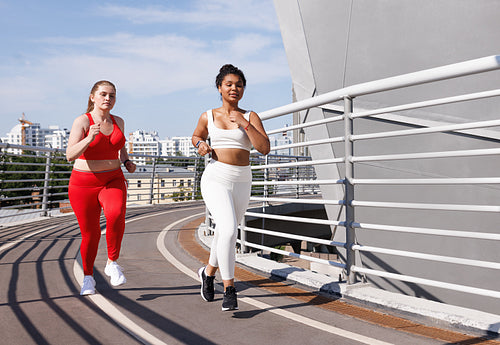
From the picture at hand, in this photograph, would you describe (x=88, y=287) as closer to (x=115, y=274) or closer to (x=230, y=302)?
(x=115, y=274)

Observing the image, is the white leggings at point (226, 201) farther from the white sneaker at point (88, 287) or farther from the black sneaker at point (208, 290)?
the white sneaker at point (88, 287)

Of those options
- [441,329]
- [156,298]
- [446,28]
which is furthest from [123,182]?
[446,28]

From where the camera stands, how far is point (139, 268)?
18.1 feet

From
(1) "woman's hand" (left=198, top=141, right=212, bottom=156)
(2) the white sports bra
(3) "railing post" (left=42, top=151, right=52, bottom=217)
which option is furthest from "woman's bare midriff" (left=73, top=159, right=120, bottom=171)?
(3) "railing post" (left=42, top=151, right=52, bottom=217)

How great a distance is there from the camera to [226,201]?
3814 mm

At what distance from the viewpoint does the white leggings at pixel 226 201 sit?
3.80 metres

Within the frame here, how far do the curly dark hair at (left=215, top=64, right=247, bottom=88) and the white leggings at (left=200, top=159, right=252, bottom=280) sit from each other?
70 cm

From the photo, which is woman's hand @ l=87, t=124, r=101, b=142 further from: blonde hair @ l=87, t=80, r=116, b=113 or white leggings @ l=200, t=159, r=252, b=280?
white leggings @ l=200, t=159, r=252, b=280

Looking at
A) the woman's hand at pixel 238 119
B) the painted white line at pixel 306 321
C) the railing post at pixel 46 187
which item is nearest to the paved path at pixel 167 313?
the painted white line at pixel 306 321

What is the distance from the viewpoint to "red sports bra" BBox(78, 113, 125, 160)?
13.9 ft

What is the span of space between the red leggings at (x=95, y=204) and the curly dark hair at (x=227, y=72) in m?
1.30

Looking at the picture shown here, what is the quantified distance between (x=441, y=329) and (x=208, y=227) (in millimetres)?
4965

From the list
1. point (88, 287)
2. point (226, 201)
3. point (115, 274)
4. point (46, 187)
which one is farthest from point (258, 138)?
point (46, 187)

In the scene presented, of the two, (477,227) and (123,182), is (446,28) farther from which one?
(123,182)
